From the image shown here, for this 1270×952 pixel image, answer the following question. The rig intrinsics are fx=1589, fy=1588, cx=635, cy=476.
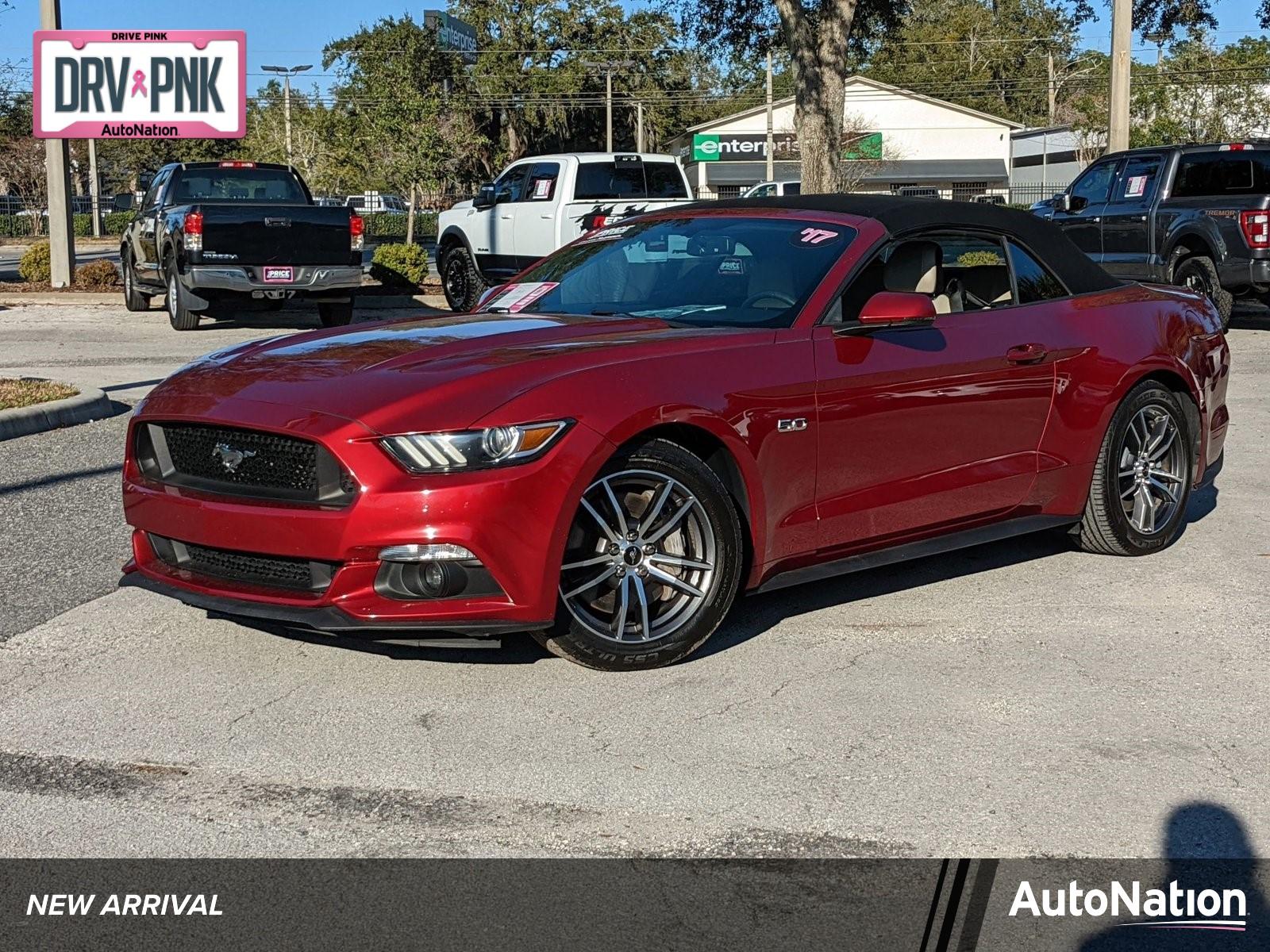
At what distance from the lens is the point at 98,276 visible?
2472cm

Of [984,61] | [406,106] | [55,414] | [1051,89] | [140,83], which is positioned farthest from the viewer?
Result: [984,61]

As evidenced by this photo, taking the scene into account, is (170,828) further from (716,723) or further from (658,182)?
(658,182)

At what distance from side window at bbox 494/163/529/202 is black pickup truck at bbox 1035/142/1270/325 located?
22.7 feet

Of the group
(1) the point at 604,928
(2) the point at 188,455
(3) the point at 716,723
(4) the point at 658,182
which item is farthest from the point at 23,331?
(1) the point at 604,928

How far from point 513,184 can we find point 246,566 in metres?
16.6

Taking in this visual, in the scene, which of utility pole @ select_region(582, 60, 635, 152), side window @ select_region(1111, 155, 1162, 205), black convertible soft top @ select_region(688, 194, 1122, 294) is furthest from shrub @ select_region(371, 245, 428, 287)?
utility pole @ select_region(582, 60, 635, 152)

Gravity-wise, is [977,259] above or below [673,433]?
above

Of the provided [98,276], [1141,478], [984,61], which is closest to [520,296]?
[1141,478]

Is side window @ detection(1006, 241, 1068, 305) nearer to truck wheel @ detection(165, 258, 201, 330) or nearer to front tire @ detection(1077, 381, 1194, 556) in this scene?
front tire @ detection(1077, 381, 1194, 556)

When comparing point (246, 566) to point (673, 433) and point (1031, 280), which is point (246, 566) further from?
point (1031, 280)

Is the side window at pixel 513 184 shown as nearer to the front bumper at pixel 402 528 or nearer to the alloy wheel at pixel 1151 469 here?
the alloy wheel at pixel 1151 469

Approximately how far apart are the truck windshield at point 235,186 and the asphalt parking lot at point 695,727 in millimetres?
12608

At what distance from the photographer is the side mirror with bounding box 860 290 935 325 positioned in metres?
5.57

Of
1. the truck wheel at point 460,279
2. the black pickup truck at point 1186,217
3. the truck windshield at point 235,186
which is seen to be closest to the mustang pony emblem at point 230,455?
the black pickup truck at point 1186,217
